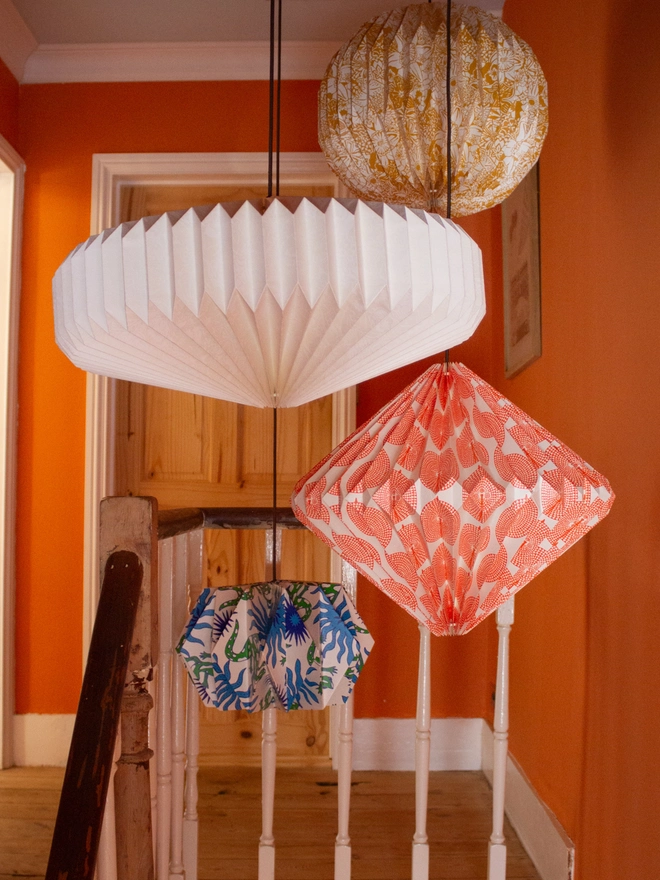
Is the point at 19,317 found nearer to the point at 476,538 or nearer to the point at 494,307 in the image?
the point at 494,307

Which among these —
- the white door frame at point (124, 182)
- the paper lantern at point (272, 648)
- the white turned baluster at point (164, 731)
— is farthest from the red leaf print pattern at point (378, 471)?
the white door frame at point (124, 182)

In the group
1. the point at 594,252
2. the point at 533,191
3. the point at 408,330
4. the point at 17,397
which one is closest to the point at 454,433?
the point at 408,330

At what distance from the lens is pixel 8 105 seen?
94.6 inches

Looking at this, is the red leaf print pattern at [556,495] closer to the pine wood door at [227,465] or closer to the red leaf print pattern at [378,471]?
the red leaf print pattern at [378,471]

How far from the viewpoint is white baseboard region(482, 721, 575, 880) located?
5.11 ft

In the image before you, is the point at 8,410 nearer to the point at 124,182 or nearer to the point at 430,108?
the point at 124,182

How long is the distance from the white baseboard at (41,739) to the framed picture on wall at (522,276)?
1.90 m

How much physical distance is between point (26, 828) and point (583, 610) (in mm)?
1619

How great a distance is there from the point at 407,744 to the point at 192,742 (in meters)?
1.12

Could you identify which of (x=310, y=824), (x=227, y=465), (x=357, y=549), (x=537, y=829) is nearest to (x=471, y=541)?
(x=357, y=549)

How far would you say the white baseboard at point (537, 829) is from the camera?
61.3 inches

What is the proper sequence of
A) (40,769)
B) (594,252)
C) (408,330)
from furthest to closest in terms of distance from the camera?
(40,769)
(594,252)
(408,330)

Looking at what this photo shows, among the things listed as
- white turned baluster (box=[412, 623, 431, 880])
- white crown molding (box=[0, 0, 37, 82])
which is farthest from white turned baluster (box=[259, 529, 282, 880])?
white crown molding (box=[0, 0, 37, 82])

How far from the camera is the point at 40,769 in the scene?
2373 millimetres
